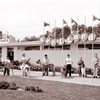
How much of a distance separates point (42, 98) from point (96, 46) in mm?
14430

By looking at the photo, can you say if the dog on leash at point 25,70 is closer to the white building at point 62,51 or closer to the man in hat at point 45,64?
the man in hat at point 45,64

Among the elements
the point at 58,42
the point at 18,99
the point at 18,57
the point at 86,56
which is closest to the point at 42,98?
the point at 18,99

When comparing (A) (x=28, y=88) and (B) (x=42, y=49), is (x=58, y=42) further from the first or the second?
(A) (x=28, y=88)

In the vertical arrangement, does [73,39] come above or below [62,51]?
above

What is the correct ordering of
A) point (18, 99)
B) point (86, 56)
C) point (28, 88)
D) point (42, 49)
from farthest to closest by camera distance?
1. point (42, 49)
2. point (86, 56)
3. point (28, 88)
4. point (18, 99)

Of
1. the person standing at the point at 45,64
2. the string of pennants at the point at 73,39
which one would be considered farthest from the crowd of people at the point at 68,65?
the string of pennants at the point at 73,39

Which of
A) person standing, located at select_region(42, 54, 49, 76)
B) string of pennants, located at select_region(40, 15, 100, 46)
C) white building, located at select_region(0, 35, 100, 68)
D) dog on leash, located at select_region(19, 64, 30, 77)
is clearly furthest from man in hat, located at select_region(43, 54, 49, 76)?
white building, located at select_region(0, 35, 100, 68)

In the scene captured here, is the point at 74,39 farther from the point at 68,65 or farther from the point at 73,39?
the point at 68,65

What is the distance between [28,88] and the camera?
10406mm

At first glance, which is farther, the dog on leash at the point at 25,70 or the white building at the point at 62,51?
the white building at the point at 62,51

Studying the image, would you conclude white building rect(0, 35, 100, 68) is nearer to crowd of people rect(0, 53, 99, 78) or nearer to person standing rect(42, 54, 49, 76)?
crowd of people rect(0, 53, 99, 78)

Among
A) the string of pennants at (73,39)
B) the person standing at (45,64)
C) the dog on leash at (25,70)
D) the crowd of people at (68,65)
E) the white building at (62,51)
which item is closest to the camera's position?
the crowd of people at (68,65)

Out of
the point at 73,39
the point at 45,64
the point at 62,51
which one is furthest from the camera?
the point at 62,51

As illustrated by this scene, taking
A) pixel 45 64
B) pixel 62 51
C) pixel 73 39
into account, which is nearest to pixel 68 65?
pixel 45 64
